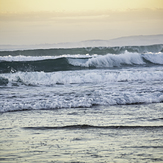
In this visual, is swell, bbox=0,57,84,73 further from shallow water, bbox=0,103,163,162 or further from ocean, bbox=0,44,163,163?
shallow water, bbox=0,103,163,162

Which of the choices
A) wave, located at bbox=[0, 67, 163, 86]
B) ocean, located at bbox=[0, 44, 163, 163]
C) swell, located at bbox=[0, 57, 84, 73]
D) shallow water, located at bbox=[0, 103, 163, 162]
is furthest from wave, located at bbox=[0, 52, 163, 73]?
shallow water, located at bbox=[0, 103, 163, 162]

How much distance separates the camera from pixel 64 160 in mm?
4871

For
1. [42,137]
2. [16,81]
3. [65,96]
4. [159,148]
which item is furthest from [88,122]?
[16,81]

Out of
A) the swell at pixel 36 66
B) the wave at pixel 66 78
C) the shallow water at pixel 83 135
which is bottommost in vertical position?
the shallow water at pixel 83 135

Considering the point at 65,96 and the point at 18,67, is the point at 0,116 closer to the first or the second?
the point at 65,96

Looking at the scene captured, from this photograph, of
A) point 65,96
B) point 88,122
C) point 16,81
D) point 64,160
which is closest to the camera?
point 64,160

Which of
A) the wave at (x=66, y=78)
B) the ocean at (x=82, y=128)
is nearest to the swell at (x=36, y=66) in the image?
the wave at (x=66, y=78)

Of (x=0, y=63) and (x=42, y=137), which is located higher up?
(x=0, y=63)

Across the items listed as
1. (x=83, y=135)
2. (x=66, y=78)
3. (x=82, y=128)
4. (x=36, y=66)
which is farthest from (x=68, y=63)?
(x=83, y=135)

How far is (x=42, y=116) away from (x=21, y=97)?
9.61 ft

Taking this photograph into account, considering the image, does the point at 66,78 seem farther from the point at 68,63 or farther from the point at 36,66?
the point at 68,63

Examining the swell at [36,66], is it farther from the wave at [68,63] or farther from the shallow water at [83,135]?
the shallow water at [83,135]

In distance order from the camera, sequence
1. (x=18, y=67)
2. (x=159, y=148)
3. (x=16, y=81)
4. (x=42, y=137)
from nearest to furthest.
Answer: (x=159, y=148), (x=42, y=137), (x=16, y=81), (x=18, y=67)

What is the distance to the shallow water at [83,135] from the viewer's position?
5.04 meters
